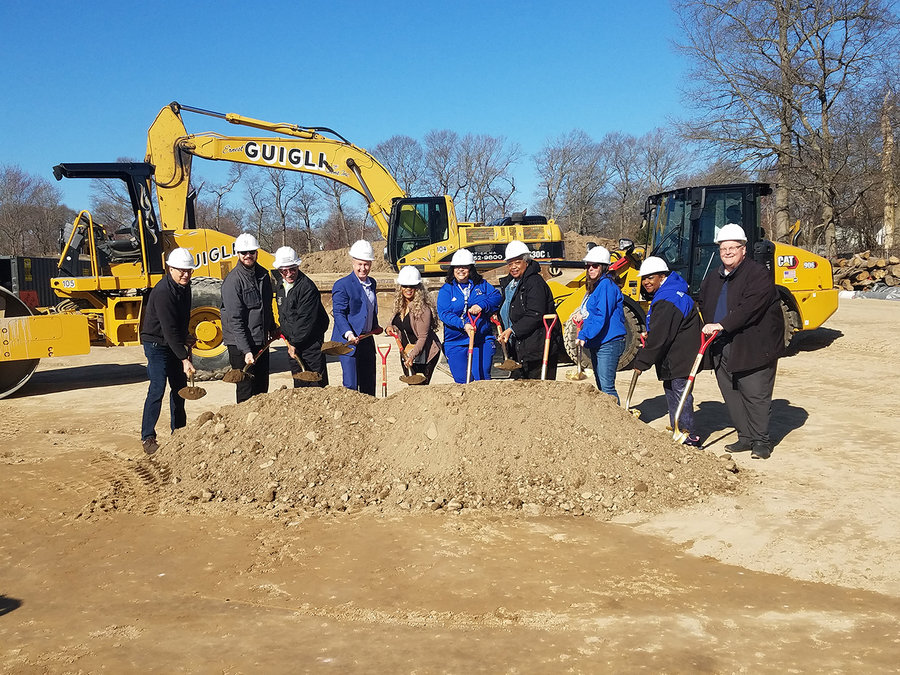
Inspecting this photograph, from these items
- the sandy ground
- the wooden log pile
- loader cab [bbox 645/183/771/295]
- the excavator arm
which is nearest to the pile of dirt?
the sandy ground

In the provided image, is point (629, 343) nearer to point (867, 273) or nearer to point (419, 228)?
point (419, 228)

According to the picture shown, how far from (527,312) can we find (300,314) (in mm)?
2112

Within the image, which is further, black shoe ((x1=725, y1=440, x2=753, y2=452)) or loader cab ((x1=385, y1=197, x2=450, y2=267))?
loader cab ((x1=385, y1=197, x2=450, y2=267))

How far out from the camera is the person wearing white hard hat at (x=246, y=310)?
245 inches

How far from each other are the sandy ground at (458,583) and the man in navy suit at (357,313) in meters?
1.94

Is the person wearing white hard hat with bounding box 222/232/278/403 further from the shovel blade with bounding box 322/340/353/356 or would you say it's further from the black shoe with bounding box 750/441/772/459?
the black shoe with bounding box 750/441/772/459

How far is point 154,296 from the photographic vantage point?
236 inches

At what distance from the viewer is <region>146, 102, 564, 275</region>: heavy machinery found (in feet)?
38.7

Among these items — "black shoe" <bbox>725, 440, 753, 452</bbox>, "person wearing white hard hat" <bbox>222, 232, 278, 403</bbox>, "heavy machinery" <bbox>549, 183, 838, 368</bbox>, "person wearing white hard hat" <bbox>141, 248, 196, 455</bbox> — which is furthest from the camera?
"heavy machinery" <bbox>549, 183, 838, 368</bbox>

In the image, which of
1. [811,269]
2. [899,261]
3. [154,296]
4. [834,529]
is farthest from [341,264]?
[834,529]

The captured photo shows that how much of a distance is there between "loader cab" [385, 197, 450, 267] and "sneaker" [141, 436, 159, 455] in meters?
10.4

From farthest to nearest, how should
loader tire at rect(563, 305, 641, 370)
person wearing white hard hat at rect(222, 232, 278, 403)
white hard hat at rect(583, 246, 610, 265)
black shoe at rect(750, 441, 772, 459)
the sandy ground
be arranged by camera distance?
loader tire at rect(563, 305, 641, 370) < white hard hat at rect(583, 246, 610, 265) < person wearing white hard hat at rect(222, 232, 278, 403) < black shoe at rect(750, 441, 772, 459) < the sandy ground

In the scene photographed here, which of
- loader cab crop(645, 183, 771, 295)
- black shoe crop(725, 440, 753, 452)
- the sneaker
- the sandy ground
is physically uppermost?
loader cab crop(645, 183, 771, 295)

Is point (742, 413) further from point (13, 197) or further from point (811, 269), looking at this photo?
point (13, 197)
